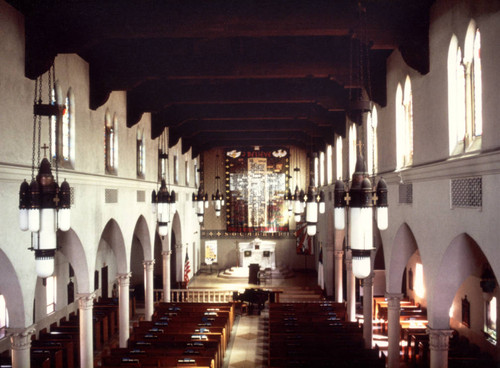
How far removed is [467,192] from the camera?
893cm

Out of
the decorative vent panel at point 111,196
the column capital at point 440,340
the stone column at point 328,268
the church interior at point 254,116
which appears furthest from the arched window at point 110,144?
the stone column at point 328,268

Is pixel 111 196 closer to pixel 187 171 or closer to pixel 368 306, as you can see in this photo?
pixel 368 306

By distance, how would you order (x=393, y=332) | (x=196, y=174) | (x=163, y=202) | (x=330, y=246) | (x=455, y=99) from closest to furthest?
(x=455, y=99) < (x=393, y=332) < (x=163, y=202) < (x=330, y=246) < (x=196, y=174)

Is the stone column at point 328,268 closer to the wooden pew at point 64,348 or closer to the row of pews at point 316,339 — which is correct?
the row of pews at point 316,339

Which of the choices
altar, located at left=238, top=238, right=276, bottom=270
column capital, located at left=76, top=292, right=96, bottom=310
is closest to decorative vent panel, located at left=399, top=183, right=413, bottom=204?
column capital, located at left=76, top=292, right=96, bottom=310

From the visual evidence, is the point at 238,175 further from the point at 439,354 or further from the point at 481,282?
the point at 439,354

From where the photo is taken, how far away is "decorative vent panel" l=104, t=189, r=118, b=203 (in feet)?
54.2

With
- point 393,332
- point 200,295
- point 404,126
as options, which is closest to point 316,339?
point 393,332

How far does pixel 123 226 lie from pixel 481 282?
1279 cm

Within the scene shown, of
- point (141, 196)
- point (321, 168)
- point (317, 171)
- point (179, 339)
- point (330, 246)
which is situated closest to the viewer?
point (179, 339)

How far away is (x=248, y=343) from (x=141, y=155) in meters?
9.21

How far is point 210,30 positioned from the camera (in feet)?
35.7

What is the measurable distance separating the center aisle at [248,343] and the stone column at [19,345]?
8.21m

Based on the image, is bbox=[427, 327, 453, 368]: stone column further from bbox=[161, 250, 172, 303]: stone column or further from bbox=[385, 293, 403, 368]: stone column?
bbox=[161, 250, 172, 303]: stone column
